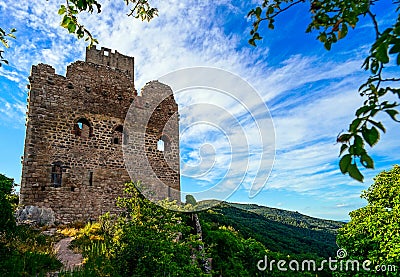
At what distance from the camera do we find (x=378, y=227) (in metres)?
10.2

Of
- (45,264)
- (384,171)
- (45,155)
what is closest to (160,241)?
(45,264)

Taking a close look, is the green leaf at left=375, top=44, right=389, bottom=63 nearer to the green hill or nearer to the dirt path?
the dirt path

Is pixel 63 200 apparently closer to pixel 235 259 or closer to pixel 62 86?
pixel 62 86

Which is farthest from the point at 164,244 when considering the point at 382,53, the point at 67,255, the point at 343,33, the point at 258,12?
the point at 382,53

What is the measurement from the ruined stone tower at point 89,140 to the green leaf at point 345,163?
42.1 feet

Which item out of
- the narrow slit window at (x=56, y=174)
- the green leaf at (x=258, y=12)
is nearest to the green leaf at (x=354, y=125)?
the green leaf at (x=258, y=12)

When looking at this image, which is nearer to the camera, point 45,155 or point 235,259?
point 235,259

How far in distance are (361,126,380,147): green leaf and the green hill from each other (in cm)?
1719

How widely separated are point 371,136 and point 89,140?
13891 millimetres

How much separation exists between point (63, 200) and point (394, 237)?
39.7 ft

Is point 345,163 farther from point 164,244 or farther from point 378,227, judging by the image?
point 378,227

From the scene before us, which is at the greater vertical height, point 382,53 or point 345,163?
point 382,53

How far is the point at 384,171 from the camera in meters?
11.8

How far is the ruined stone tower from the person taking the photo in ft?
41.2
